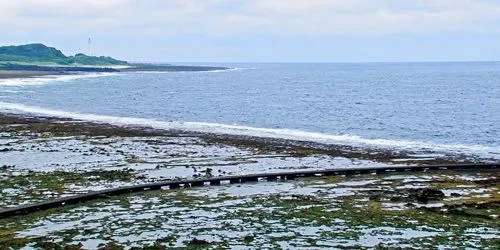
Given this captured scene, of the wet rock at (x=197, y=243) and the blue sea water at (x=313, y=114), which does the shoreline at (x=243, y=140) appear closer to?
the blue sea water at (x=313, y=114)

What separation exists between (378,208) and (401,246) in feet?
25.7

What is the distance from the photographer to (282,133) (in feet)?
263

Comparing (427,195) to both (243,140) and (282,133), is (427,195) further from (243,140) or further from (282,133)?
(282,133)

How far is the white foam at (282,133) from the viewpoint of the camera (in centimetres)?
6612

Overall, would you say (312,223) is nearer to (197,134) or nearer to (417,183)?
(417,183)

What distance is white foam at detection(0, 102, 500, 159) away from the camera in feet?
217

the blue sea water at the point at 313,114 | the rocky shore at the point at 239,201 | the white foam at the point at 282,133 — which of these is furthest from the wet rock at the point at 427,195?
the blue sea water at the point at 313,114

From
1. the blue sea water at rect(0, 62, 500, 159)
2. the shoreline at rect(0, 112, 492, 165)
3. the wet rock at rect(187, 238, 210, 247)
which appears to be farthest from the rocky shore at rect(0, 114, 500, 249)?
the blue sea water at rect(0, 62, 500, 159)

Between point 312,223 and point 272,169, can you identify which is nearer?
point 312,223

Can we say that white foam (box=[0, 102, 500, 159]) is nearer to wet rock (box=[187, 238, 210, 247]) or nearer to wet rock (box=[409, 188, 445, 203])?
wet rock (box=[409, 188, 445, 203])

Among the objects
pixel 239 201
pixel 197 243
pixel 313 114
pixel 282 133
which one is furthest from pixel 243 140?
pixel 313 114

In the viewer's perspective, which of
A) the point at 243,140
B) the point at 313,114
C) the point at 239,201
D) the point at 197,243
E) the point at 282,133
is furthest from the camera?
the point at 313,114

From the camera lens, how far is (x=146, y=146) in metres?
63.6

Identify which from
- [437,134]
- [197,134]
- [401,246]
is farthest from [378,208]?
[437,134]
